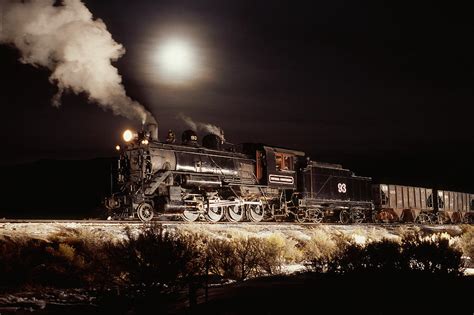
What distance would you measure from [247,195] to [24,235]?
11654 millimetres

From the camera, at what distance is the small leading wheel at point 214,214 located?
19953 mm

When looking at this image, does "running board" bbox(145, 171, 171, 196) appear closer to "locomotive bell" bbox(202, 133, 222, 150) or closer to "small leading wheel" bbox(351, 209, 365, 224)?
"locomotive bell" bbox(202, 133, 222, 150)

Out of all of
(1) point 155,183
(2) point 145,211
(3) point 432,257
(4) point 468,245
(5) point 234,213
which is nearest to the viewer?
(3) point 432,257

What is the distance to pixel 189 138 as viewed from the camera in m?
20.7

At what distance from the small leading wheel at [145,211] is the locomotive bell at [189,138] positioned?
152 inches

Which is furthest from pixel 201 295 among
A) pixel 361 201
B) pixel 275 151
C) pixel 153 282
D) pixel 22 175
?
pixel 22 175

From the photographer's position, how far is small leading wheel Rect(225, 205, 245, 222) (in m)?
20.9

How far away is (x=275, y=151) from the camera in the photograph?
24.2 m

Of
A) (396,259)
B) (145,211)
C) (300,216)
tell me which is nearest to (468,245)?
(396,259)

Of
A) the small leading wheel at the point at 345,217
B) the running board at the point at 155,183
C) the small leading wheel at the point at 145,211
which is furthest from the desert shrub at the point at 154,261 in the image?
the small leading wheel at the point at 345,217

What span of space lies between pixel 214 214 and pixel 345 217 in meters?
11.7

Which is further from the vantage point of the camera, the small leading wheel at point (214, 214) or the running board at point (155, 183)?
the small leading wheel at point (214, 214)

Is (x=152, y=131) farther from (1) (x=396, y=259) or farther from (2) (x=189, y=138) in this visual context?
(1) (x=396, y=259)

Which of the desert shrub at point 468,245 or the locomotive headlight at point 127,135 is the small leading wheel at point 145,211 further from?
the desert shrub at point 468,245
